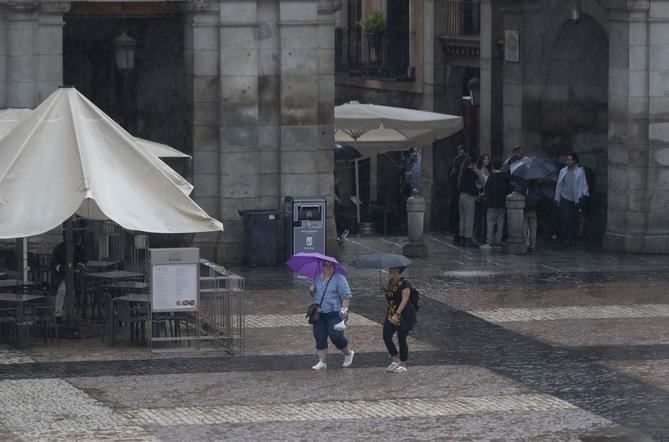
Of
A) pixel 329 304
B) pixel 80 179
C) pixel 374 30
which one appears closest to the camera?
pixel 329 304

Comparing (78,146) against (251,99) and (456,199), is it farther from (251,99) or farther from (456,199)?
(456,199)

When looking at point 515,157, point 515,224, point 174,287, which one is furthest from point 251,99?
point 174,287

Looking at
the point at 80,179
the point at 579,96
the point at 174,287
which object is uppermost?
the point at 579,96

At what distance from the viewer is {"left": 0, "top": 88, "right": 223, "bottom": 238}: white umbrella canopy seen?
18.4 meters

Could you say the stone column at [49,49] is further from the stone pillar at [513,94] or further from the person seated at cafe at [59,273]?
the stone pillar at [513,94]

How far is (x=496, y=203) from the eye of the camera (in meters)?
28.5

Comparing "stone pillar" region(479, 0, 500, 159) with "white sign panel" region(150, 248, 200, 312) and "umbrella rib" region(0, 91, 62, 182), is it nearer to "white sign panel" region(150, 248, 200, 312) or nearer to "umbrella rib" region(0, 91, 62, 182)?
"white sign panel" region(150, 248, 200, 312)

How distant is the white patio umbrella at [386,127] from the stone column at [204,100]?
5521 mm

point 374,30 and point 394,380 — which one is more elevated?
point 374,30

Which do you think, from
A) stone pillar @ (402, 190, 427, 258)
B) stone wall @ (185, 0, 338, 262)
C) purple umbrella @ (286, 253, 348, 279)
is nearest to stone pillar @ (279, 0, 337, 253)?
stone wall @ (185, 0, 338, 262)

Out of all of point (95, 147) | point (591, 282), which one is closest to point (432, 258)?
point (591, 282)

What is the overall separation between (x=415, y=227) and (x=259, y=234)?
2.87 meters

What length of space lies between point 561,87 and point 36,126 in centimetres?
1523

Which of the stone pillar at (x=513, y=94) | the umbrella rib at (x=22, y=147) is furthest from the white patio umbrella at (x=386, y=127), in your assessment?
the umbrella rib at (x=22, y=147)
